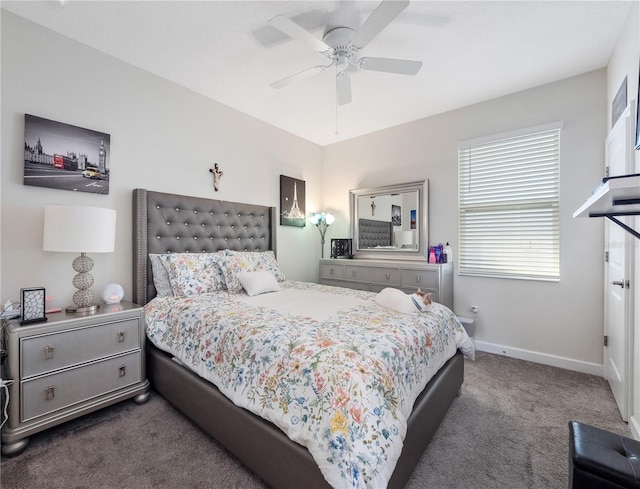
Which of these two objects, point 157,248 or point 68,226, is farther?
point 157,248

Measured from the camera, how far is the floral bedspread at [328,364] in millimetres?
1088

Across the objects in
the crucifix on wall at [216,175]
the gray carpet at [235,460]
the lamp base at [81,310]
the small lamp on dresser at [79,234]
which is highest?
the crucifix on wall at [216,175]

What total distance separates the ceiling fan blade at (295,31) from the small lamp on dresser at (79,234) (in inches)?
66.9

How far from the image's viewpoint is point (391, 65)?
2.08 m

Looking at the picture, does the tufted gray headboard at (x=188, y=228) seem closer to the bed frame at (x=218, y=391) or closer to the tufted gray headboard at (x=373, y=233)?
the bed frame at (x=218, y=391)

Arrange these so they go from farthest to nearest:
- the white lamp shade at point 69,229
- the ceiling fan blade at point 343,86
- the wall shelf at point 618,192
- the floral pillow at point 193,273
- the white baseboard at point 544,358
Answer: the white baseboard at point 544,358, the floral pillow at point 193,273, the ceiling fan blade at point 343,86, the white lamp shade at point 69,229, the wall shelf at point 618,192

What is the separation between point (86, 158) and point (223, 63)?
140 centimetres

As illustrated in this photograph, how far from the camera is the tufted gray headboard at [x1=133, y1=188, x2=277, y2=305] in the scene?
8.49ft

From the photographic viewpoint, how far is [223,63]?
2.55 metres

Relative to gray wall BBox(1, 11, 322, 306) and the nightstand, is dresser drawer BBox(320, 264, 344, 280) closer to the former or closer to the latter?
gray wall BBox(1, 11, 322, 306)

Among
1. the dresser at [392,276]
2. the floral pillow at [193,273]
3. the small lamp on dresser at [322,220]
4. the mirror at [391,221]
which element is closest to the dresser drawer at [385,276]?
the dresser at [392,276]

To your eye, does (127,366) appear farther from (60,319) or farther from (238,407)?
(238,407)

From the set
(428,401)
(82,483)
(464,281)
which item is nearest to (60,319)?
(82,483)

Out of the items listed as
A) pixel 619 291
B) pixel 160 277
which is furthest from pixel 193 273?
pixel 619 291
